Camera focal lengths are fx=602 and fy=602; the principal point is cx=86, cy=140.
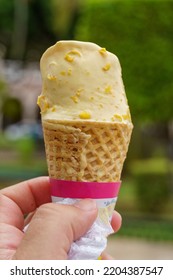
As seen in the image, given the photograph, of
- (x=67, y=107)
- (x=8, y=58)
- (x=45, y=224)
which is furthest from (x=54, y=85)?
(x=8, y=58)

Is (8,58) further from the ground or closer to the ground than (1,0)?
closer to the ground

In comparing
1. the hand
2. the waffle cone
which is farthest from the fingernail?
the waffle cone

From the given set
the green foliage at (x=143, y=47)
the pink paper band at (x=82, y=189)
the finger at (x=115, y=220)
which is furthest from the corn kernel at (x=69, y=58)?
the green foliage at (x=143, y=47)

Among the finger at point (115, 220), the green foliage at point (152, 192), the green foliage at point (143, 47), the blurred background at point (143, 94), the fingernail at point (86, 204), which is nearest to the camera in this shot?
the fingernail at point (86, 204)

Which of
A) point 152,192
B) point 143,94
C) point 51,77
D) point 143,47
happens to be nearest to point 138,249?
point 152,192

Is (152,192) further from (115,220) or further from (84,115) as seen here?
(84,115)

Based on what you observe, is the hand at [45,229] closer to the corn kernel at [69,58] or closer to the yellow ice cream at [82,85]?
the yellow ice cream at [82,85]

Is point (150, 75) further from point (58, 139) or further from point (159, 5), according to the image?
point (58, 139)
